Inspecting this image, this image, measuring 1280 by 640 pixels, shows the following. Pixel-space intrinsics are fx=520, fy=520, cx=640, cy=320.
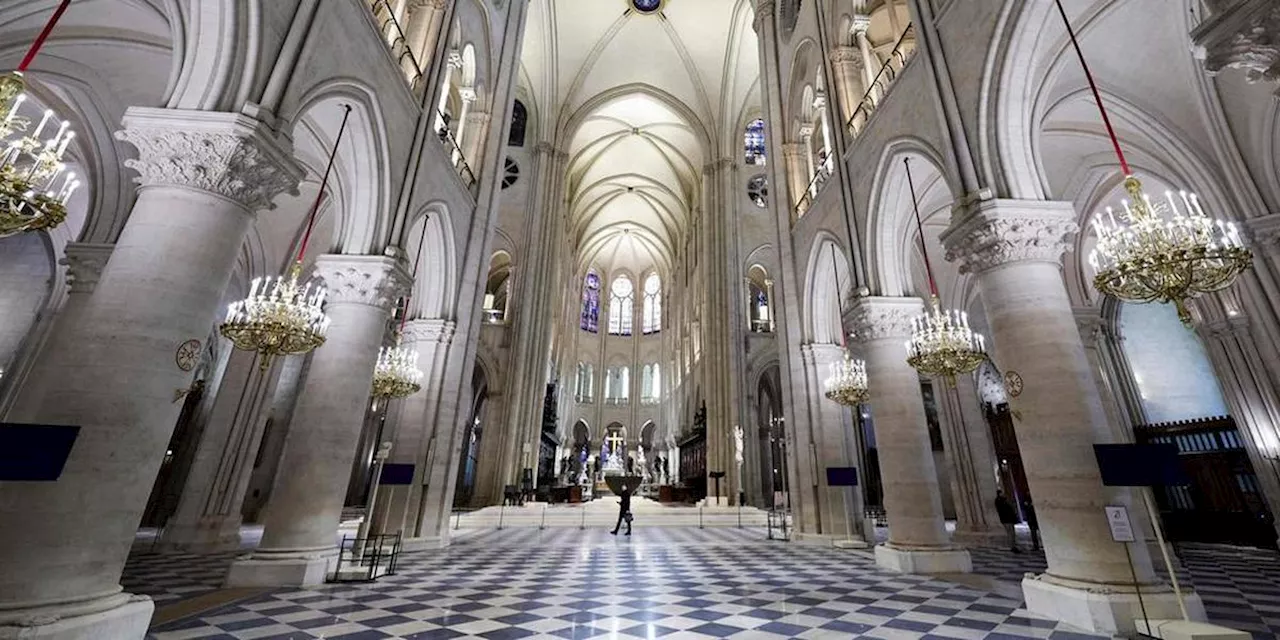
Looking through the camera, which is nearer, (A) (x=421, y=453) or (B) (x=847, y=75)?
(A) (x=421, y=453)

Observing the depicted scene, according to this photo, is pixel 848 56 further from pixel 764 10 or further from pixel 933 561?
pixel 933 561

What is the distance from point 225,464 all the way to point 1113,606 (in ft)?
47.2

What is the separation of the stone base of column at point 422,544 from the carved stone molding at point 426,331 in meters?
3.66

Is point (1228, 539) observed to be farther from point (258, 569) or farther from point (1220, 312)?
point (258, 569)

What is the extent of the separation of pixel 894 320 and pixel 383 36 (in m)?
9.18

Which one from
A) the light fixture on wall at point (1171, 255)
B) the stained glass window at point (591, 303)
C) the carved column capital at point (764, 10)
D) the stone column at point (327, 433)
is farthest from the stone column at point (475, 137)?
the stained glass window at point (591, 303)

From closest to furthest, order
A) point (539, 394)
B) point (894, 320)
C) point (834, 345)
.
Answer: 1. point (894, 320)
2. point (834, 345)
3. point (539, 394)

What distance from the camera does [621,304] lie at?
46.3 meters

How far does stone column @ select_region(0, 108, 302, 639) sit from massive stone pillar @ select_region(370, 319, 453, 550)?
505 cm

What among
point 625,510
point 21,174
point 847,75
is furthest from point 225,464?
point 847,75

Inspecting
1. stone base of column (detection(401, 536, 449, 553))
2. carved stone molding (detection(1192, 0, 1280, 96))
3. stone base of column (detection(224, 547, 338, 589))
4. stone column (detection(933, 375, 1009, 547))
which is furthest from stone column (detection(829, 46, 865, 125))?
stone base of column (detection(224, 547, 338, 589))

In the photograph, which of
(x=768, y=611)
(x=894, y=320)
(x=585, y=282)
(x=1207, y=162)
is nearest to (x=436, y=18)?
(x=894, y=320)

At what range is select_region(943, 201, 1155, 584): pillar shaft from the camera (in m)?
4.97

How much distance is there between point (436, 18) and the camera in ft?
32.1
